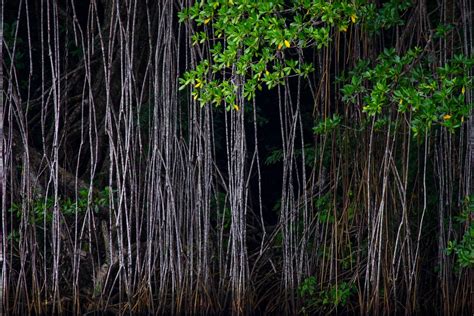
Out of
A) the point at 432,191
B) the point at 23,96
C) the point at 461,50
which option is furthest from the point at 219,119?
the point at 461,50

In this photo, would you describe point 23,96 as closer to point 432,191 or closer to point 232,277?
point 232,277

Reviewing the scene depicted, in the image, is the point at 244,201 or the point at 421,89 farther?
the point at 244,201

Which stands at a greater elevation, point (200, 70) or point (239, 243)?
point (200, 70)

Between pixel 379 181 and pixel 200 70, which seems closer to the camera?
pixel 200 70

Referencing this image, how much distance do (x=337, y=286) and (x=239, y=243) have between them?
23.8 inches

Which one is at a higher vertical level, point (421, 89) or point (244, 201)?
point (421, 89)

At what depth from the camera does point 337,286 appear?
554 centimetres

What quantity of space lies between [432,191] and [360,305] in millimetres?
Result: 992

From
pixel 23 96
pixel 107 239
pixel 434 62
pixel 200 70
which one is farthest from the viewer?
pixel 23 96

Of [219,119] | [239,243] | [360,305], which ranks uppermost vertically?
[219,119]

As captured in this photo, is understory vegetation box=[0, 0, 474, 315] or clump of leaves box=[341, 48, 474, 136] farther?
understory vegetation box=[0, 0, 474, 315]

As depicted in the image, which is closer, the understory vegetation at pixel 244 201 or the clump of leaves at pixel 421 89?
the clump of leaves at pixel 421 89

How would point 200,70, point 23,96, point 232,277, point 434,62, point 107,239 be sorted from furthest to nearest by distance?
1. point 23,96
2. point 107,239
3. point 232,277
4. point 434,62
5. point 200,70

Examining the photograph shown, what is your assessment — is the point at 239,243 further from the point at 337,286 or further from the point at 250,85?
the point at 250,85
